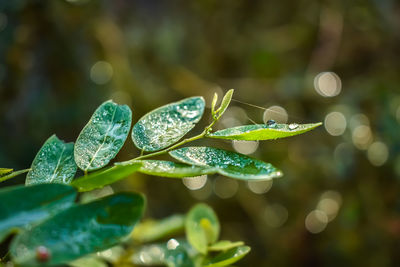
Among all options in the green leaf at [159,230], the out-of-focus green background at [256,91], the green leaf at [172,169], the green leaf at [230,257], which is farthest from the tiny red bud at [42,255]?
the out-of-focus green background at [256,91]

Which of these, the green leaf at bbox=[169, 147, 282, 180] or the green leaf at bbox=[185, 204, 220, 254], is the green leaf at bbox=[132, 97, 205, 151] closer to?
the green leaf at bbox=[169, 147, 282, 180]

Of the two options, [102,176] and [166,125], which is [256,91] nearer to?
[166,125]

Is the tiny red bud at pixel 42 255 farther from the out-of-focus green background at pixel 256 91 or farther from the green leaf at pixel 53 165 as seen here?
the out-of-focus green background at pixel 256 91

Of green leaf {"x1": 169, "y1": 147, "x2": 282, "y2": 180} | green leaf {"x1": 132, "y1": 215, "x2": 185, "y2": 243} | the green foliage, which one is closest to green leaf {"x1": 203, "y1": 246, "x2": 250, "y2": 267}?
the green foliage

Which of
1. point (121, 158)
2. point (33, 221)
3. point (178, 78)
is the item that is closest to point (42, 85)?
point (121, 158)

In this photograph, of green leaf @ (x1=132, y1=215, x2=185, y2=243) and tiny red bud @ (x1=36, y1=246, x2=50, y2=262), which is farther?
green leaf @ (x1=132, y1=215, x2=185, y2=243)

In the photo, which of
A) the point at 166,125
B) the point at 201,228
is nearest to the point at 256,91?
the point at 201,228

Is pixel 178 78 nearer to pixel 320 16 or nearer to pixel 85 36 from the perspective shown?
pixel 85 36
